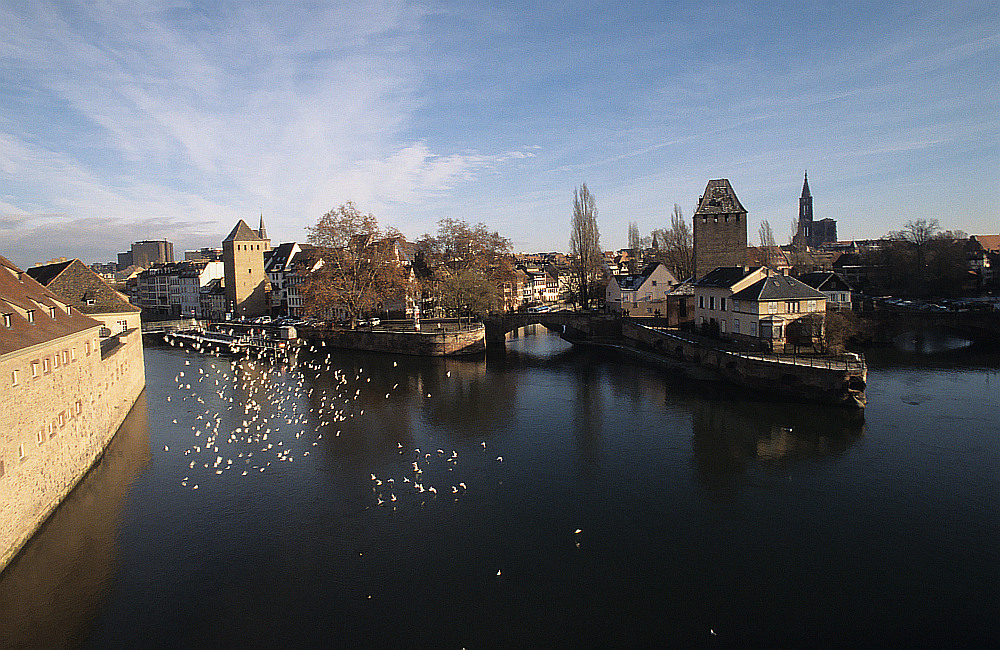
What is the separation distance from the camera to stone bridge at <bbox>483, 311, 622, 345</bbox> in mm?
46812

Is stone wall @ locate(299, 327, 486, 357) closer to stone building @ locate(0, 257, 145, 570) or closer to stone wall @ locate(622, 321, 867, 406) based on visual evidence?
stone wall @ locate(622, 321, 867, 406)

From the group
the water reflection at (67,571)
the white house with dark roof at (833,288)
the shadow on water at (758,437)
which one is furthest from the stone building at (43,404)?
the white house with dark roof at (833,288)

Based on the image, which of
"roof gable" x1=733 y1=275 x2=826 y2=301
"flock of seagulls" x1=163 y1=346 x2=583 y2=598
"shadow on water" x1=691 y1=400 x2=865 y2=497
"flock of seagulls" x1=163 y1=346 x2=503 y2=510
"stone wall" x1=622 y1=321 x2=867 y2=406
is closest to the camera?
"flock of seagulls" x1=163 y1=346 x2=583 y2=598

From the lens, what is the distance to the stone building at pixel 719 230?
148ft

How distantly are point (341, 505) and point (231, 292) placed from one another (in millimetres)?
61772

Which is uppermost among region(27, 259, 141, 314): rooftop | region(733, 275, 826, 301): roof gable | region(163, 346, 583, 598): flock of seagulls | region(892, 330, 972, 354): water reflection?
region(27, 259, 141, 314): rooftop

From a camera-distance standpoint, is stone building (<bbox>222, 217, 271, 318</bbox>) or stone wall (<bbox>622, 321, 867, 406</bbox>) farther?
stone building (<bbox>222, 217, 271, 318</bbox>)

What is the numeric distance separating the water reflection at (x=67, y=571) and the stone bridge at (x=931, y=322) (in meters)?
43.1

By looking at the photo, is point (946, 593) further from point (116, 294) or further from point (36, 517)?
point (116, 294)

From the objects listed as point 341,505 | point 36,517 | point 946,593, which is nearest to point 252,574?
point 341,505

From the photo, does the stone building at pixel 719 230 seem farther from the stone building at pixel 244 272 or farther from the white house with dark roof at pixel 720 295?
the stone building at pixel 244 272

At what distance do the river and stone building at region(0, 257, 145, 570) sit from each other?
2.53ft

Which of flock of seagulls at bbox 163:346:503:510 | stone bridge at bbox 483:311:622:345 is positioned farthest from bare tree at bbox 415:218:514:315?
flock of seagulls at bbox 163:346:503:510

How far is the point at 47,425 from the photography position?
47.3 ft
